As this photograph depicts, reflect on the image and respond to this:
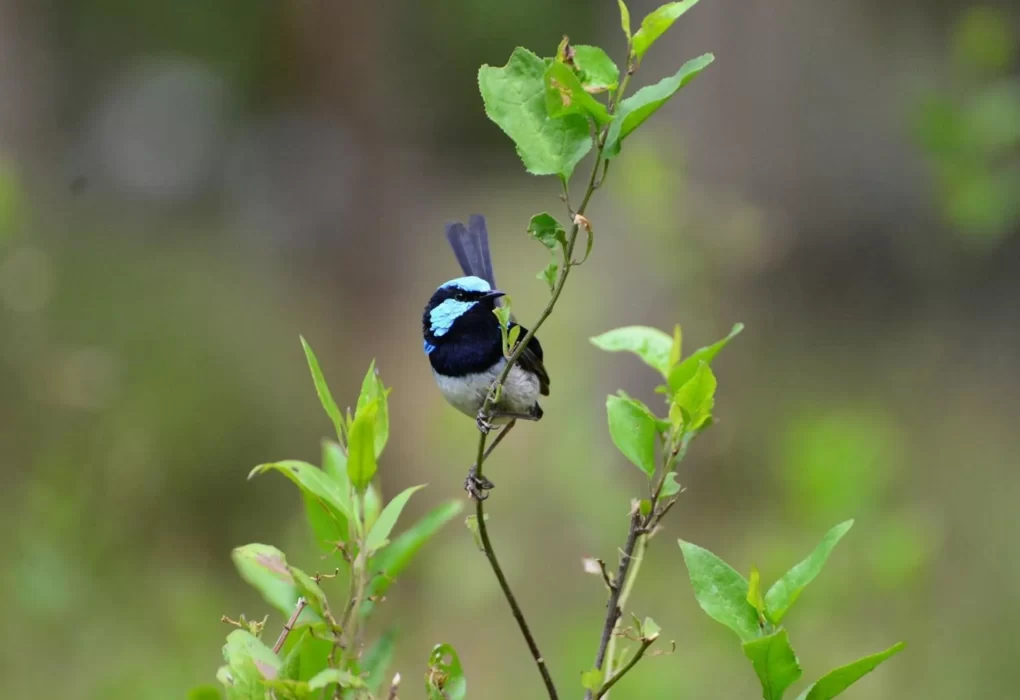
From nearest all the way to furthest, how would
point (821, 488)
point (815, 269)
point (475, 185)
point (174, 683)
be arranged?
1. point (821, 488)
2. point (174, 683)
3. point (815, 269)
4. point (475, 185)

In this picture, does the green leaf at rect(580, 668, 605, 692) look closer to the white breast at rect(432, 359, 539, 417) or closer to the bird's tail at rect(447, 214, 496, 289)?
the white breast at rect(432, 359, 539, 417)

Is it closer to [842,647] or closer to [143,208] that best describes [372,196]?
[143,208]

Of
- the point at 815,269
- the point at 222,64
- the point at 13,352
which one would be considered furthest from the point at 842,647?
the point at 222,64

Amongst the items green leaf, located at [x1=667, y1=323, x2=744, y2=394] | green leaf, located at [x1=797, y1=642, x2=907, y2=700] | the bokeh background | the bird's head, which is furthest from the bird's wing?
green leaf, located at [x1=797, y1=642, x2=907, y2=700]

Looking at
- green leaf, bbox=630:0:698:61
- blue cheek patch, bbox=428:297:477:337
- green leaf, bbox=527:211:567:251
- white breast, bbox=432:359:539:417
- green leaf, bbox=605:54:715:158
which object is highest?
blue cheek patch, bbox=428:297:477:337

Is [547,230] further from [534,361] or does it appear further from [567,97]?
[534,361]

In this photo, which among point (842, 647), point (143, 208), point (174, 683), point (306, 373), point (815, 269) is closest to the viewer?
point (842, 647)
